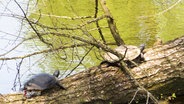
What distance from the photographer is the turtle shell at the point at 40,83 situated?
4203 millimetres

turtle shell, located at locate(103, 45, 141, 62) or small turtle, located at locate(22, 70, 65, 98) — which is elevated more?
turtle shell, located at locate(103, 45, 141, 62)

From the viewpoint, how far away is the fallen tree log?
4227mm

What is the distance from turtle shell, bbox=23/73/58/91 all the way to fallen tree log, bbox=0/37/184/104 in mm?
92

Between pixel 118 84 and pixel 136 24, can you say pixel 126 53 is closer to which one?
pixel 118 84

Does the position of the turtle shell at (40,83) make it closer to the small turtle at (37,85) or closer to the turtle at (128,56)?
the small turtle at (37,85)

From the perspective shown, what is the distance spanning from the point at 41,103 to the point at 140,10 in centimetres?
859

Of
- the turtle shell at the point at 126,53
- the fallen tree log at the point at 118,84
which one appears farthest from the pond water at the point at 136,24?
the turtle shell at the point at 126,53

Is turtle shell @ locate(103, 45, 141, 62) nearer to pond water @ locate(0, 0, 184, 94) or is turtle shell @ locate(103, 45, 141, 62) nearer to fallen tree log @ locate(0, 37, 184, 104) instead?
fallen tree log @ locate(0, 37, 184, 104)

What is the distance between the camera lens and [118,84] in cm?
427

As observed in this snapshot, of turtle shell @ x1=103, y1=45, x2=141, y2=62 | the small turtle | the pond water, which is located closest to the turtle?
turtle shell @ x1=103, y1=45, x2=141, y2=62

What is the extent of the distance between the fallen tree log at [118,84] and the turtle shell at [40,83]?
0.09 metres

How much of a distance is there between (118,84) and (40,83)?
876 millimetres

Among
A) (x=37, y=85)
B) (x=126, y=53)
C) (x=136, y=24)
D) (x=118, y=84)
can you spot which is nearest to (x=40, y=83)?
(x=37, y=85)

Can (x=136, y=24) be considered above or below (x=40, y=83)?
above
